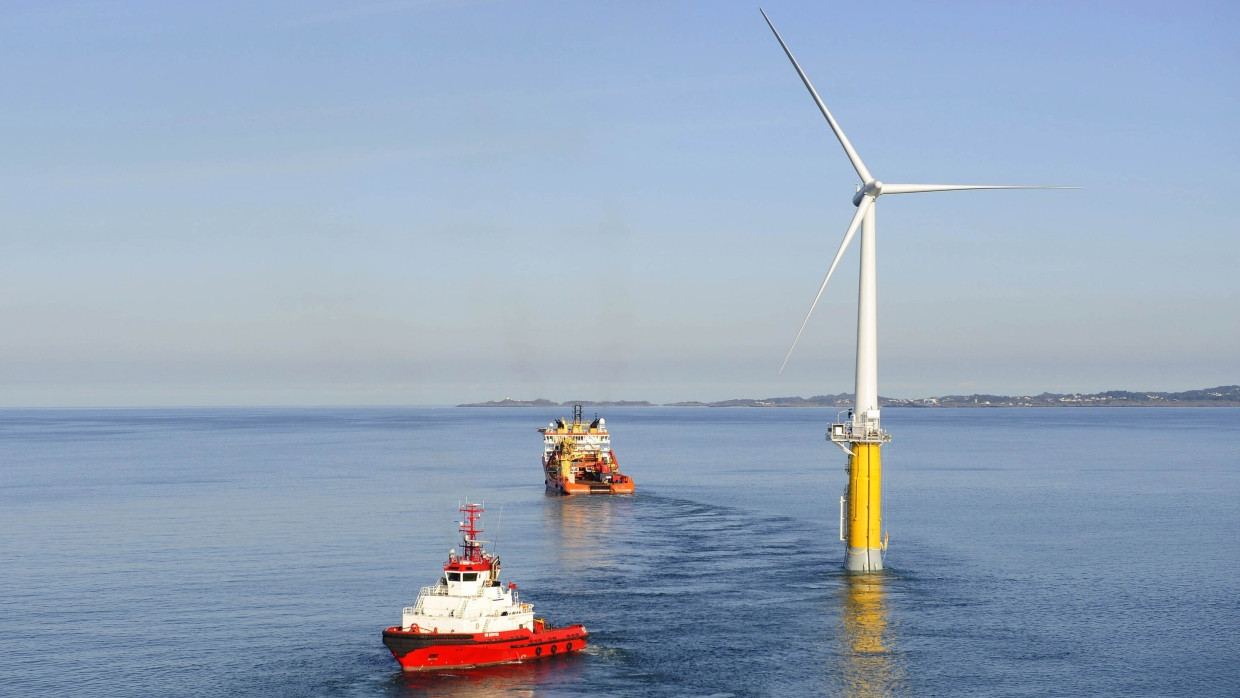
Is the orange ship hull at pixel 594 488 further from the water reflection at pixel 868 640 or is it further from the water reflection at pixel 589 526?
the water reflection at pixel 868 640

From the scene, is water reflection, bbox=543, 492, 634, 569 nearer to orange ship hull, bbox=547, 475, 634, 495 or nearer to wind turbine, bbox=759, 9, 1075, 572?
orange ship hull, bbox=547, 475, 634, 495

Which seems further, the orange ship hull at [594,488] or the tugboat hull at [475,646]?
the orange ship hull at [594,488]

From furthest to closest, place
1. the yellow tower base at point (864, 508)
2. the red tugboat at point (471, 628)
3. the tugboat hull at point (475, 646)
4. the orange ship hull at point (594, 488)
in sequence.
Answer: the orange ship hull at point (594, 488) → the yellow tower base at point (864, 508) → the red tugboat at point (471, 628) → the tugboat hull at point (475, 646)

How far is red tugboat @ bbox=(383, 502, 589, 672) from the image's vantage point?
70.0 m

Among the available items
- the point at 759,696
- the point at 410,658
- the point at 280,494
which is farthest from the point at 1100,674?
the point at 280,494

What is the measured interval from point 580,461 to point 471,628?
11116 cm

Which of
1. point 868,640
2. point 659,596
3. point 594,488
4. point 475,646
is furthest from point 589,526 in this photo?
point 475,646

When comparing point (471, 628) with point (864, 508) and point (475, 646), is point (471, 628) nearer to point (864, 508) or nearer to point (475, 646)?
point (475, 646)

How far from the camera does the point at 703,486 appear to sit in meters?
187

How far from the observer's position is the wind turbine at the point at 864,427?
90875 millimetres

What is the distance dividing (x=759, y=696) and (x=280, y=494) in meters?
121

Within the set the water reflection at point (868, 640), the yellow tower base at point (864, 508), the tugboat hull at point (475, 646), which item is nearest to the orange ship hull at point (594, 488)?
the water reflection at point (868, 640)

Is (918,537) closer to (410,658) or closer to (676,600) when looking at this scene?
(676,600)

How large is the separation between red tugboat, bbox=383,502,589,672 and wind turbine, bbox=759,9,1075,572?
27364 mm
